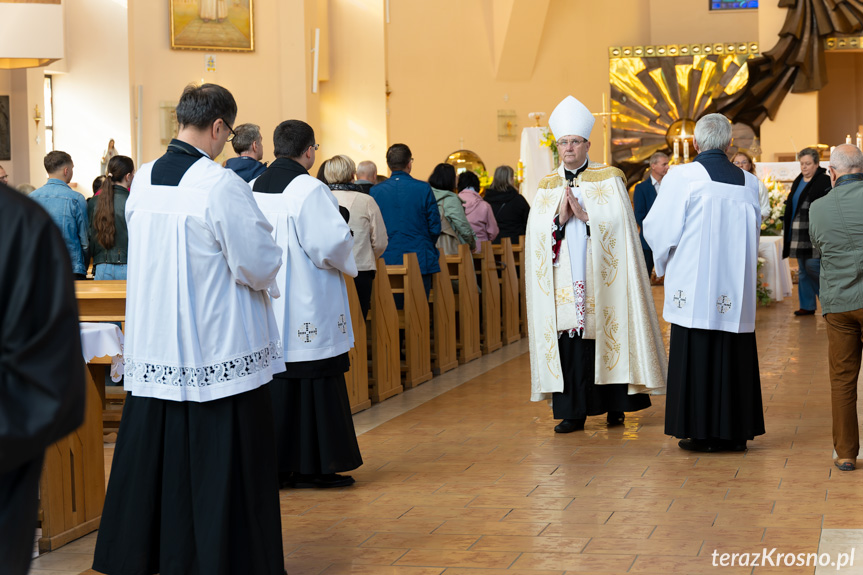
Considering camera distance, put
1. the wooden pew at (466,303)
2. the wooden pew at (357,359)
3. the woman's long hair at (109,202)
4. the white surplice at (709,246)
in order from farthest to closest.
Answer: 1. the wooden pew at (466,303)
2. the woman's long hair at (109,202)
3. the wooden pew at (357,359)
4. the white surplice at (709,246)

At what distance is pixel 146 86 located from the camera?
49.0 ft

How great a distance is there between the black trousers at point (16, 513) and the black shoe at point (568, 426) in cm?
447

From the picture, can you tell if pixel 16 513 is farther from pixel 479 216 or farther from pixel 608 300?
pixel 479 216

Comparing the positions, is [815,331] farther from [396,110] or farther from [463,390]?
[396,110]

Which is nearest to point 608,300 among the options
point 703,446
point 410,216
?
point 703,446

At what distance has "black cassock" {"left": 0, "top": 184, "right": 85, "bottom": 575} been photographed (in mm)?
1749

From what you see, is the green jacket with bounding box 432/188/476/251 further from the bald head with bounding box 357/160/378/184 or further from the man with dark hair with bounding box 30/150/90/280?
the man with dark hair with bounding box 30/150/90/280

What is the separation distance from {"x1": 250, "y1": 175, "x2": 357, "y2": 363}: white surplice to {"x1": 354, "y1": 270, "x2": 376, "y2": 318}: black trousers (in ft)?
7.09

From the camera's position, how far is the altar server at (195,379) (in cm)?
343

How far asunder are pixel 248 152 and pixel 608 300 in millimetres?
2172

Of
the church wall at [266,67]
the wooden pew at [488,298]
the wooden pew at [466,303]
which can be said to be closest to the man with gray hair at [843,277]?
the wooden pew at [466,303]

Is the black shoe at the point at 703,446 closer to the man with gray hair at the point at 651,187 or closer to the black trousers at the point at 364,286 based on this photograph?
the black trousers at the point at 364,286

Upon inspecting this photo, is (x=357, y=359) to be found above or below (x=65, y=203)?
below

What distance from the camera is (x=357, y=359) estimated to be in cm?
687
